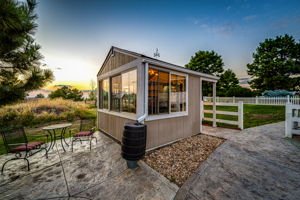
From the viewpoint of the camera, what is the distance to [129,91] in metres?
3.82

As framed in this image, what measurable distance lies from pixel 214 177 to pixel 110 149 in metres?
2.96

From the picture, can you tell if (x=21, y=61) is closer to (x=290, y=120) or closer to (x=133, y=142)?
(x=133, y=142)

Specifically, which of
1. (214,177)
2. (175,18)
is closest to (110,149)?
(214,177)

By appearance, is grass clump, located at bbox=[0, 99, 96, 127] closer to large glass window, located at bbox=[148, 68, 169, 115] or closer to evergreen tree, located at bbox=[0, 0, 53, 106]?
evergreen tree, located at bbox=[0, 0, 53, 106]

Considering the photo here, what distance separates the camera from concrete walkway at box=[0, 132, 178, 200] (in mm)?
1867

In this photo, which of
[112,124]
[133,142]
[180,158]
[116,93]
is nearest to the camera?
[133,142]

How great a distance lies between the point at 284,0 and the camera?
655 centimetres

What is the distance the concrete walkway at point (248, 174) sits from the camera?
182 cm

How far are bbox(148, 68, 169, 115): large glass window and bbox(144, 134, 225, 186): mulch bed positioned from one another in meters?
1.25

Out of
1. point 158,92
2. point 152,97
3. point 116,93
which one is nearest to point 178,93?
point 158,92

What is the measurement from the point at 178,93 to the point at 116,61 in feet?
8.93

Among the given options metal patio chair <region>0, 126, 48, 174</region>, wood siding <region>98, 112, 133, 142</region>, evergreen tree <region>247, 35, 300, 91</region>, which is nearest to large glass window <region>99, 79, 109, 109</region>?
wood siding <region>98, 112, 133, 142</region>

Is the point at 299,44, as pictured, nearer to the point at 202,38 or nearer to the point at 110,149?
the point at 202,38

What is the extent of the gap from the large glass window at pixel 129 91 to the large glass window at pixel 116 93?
277mm
